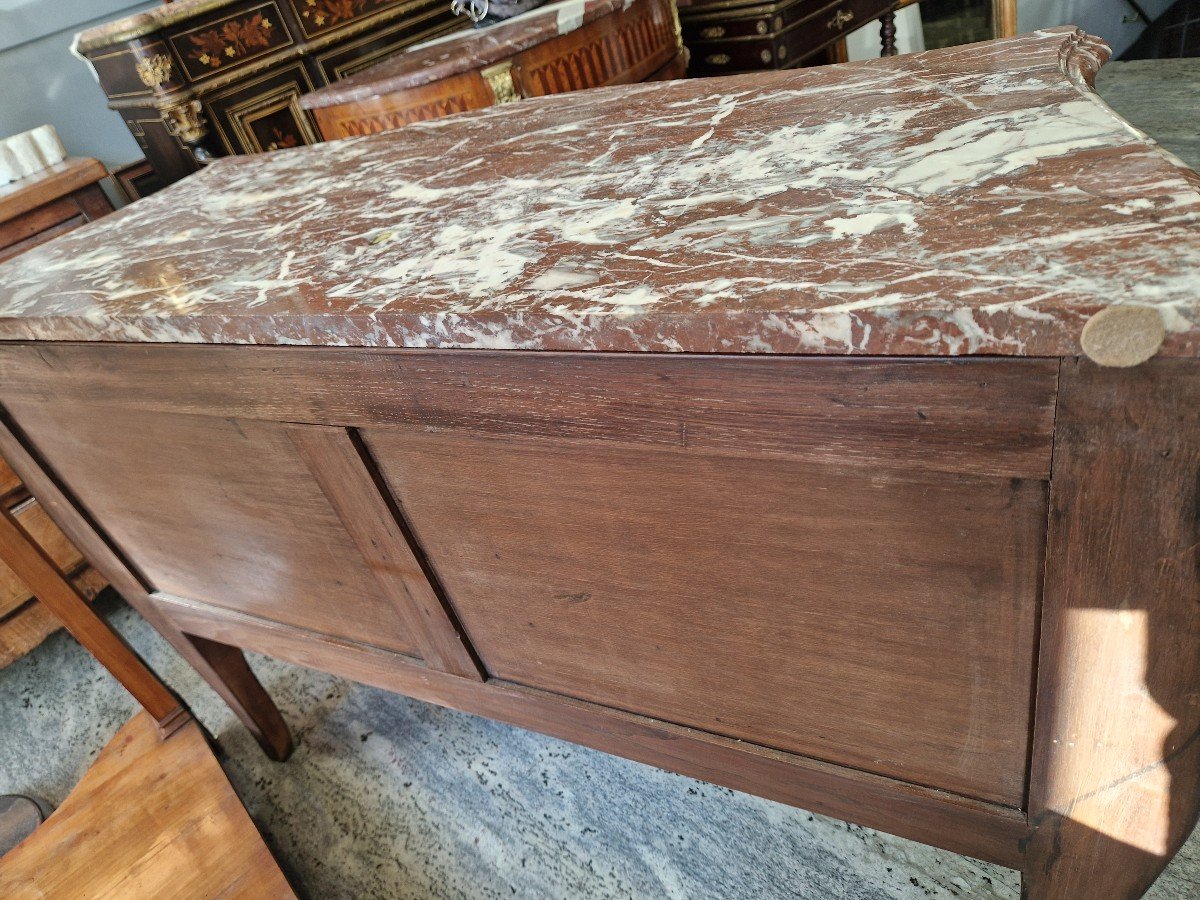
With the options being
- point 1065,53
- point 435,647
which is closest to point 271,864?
point 435,647

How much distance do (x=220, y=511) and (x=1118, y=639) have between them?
3.06 feet

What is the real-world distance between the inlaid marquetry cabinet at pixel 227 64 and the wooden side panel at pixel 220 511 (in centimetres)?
215

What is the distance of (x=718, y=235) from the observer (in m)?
0.65

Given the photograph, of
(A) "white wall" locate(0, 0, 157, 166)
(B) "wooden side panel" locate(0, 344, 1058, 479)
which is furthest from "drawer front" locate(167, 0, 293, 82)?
(B) "wooden side panel" locate(0, 344, 1058, 479)

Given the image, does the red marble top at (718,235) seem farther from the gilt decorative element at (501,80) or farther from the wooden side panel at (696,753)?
the gilt decorative element at (501,80)

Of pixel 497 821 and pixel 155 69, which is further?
pixel 155 69

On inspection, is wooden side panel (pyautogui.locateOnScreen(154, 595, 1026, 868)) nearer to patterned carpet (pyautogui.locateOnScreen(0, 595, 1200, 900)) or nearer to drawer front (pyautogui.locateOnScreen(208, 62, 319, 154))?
patterned carpet (pyautogui.locateOnScreen(0, 595, 1200, 900))

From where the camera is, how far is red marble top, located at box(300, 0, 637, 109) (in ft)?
7.08

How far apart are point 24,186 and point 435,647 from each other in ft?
7.76

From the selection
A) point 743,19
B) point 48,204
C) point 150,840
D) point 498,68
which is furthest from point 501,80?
point 150,840

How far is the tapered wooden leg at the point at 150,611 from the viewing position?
47.2 inches

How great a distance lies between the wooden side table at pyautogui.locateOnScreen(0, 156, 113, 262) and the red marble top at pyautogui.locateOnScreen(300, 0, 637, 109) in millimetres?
763

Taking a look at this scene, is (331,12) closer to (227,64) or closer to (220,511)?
(227,64)

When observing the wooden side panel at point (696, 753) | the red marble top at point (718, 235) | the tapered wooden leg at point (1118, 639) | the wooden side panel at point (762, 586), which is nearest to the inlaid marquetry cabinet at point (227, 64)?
the red marble top at point (718, 235)
